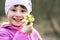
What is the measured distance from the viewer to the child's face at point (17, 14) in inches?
83.9

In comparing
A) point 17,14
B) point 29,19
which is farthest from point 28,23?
point 17,14

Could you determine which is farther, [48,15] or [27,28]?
[48,15]

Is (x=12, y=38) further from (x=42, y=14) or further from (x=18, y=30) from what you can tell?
(x=42, y=14)

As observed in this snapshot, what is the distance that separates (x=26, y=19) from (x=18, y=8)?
16cm

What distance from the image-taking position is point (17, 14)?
213cm

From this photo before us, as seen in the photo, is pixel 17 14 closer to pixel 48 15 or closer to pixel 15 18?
pixel 15 18

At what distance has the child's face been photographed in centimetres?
213

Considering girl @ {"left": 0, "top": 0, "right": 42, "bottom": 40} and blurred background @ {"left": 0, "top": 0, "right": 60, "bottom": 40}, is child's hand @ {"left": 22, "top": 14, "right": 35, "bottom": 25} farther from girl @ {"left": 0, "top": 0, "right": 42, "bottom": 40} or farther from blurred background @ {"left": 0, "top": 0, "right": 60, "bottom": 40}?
blurred background @ {"left": 0, "top": 0, "right": 60, "bottom": 40}

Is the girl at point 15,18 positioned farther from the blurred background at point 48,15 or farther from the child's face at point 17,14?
the blurred background at point 48,15

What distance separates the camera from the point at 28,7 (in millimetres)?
2166

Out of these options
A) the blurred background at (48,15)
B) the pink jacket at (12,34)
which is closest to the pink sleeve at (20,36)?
the pink jacket at (12,34)

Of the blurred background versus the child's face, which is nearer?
the child's face

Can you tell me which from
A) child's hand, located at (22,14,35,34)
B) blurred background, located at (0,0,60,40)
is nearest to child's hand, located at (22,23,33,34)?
child's hand, located at (22,14,35,34)

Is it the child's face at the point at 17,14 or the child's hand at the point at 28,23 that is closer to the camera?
the child's hand at the point at 28,23
